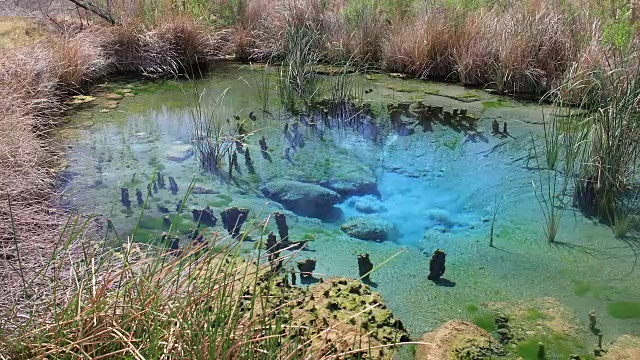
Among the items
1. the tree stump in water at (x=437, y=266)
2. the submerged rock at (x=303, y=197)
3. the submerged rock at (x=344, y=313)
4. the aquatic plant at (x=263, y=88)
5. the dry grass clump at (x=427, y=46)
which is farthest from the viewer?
the dry grass clump at (x=427, y=46)

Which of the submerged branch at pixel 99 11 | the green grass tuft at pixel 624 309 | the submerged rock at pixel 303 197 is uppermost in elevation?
the submerged branch at pixel 99 11

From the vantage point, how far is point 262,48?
8086 millimetres

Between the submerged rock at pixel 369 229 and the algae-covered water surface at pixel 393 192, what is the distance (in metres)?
0.01

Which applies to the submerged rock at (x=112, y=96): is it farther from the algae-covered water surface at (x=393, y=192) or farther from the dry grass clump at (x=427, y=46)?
the dry grass clump at (x=427, y=46)

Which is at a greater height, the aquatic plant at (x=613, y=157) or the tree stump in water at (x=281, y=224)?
the aquatic plant at (x=613, y=157)

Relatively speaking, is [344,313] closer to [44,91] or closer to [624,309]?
[624,309]

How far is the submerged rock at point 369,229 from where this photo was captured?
400 centimetres

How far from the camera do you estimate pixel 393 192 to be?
15.2ft

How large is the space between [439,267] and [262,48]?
530cm

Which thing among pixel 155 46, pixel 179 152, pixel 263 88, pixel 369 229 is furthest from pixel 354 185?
pixel 155 46

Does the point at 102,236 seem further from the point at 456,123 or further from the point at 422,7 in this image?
the point at 422,7

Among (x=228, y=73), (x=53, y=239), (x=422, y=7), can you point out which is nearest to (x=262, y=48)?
(x=228, y=73)

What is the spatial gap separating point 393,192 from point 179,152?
6.11 feet

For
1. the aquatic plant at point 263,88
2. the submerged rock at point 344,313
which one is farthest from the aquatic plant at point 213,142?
the submerged rock at point 344,313
